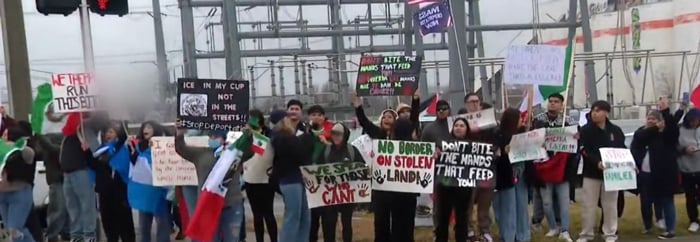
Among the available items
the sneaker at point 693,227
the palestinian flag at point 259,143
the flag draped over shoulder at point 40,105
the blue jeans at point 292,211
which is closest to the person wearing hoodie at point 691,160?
the sneaker at point 693,227

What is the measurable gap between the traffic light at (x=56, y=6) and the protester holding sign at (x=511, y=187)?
4861mm

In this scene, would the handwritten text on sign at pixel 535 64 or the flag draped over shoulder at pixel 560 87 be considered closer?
the handwritten text on sign at pixel 535 64

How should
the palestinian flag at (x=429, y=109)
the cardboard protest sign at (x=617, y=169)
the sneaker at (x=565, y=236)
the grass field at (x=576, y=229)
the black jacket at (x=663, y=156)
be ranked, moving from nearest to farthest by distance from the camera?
1. the cardboard protest sign at (x=617, y=169)
2. the sneaker at (x=565, y=236)
3. the black jacket at (x=663, y=156)
4. the grass field at (x=576, y=229)
5. the palestinian flag at (x=429, y=109)

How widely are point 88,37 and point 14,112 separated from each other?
251 centimetres

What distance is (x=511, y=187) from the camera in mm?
10328

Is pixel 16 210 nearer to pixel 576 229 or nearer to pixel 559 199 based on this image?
pixel 559 199

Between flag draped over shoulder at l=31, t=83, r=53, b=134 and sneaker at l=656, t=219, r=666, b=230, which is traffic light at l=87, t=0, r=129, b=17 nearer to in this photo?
flag draped over shoulder at l=31, t=83, r=53, b=134

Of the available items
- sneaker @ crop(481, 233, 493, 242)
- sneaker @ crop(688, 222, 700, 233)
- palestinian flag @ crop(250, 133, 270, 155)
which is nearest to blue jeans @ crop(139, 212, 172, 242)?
palestinian flag @ crop(250, 133, 270, 155)

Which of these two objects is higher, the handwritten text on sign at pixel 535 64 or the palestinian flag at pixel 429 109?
the handwritten text on sign at pixel 535 64

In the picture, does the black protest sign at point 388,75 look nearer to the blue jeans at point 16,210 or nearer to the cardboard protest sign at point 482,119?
the cardboard protest sign at point 482,119

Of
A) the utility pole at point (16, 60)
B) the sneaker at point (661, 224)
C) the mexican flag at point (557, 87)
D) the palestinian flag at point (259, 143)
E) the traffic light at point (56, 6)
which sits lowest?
the sneaker at point (661, 224)

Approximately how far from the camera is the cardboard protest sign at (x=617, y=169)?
1043 centimetres

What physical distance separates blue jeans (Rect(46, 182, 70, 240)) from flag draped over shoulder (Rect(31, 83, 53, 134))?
96cm

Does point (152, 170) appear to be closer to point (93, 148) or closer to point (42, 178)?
point (93, 148)
